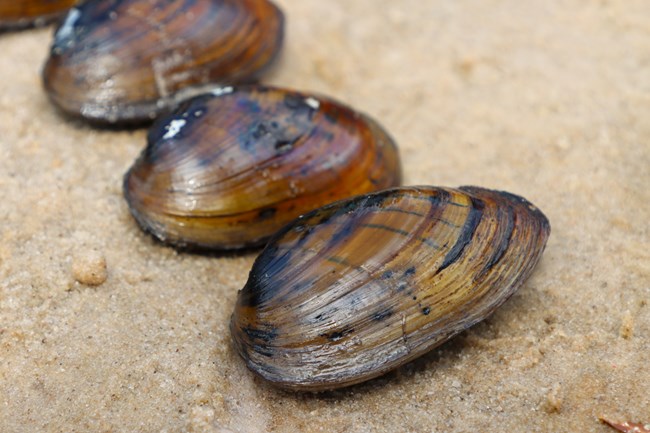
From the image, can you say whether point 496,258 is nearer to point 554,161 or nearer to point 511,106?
point 554,161

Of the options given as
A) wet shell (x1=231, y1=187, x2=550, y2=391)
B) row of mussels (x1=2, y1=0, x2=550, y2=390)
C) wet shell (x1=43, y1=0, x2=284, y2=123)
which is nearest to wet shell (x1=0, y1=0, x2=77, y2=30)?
row of mussels (x1=2, y1=0, x2=550, y2=390)

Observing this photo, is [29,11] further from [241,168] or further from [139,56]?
[241,168]

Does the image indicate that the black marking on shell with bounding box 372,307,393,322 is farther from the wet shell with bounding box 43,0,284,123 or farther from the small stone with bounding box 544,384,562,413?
the wet shell with bounding box 43,0,284,123

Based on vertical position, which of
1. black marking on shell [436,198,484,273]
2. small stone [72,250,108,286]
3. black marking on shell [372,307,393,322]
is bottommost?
small stone [72,250,108,286]

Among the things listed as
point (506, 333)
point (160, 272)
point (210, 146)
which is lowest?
point (160, 272)

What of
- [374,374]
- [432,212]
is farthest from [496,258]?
[374,374]

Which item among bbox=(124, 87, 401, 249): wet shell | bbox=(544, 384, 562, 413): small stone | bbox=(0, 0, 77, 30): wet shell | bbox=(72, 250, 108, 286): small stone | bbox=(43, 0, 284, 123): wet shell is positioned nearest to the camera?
bbox=(544, 384, 562, 413): small stone

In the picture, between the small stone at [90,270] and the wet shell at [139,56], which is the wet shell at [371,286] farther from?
the wet shell at [139,56]
